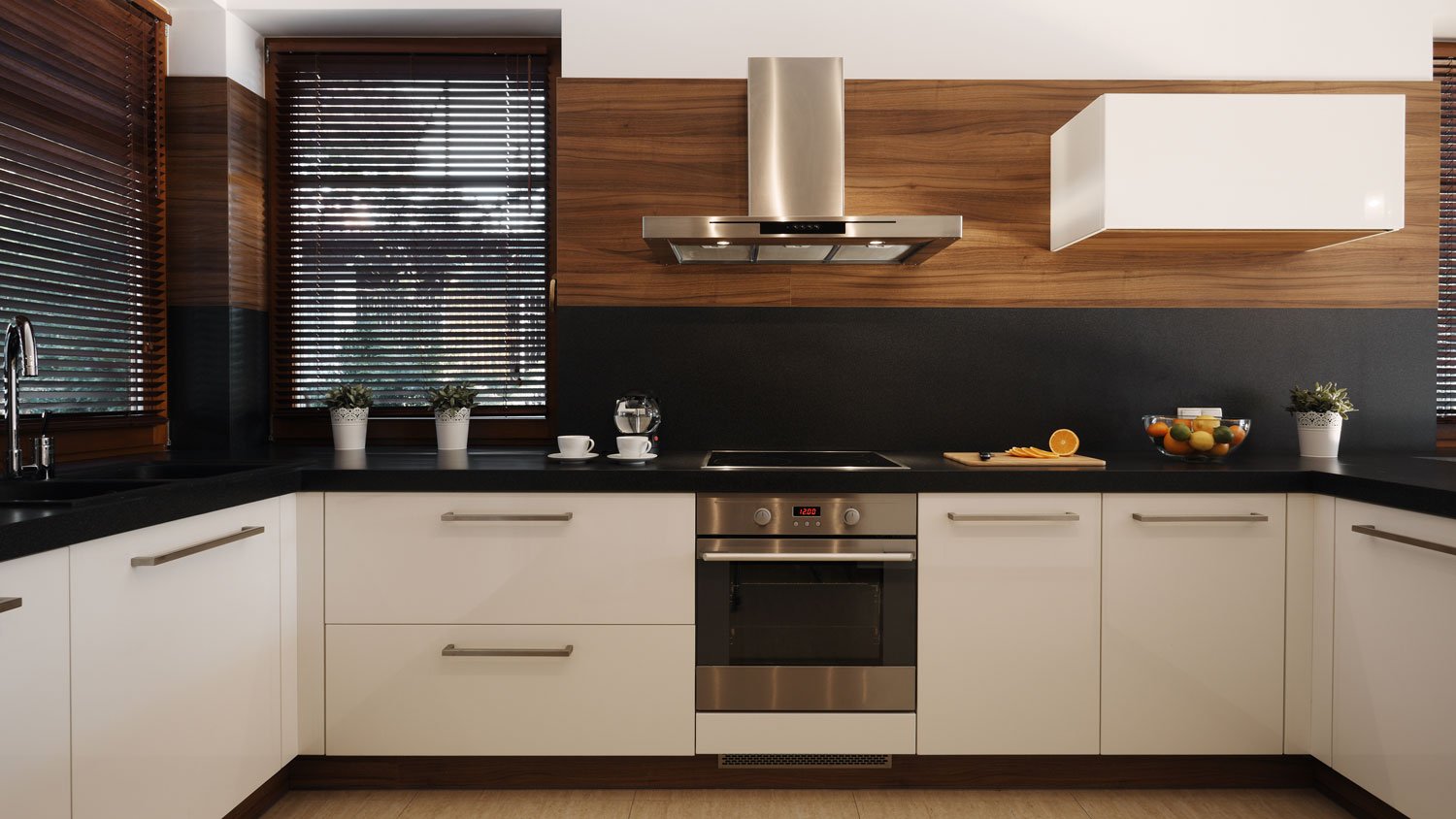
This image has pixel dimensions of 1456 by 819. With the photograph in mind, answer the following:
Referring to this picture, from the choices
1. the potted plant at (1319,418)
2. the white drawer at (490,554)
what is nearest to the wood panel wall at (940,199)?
the potted plant at (1319,418)

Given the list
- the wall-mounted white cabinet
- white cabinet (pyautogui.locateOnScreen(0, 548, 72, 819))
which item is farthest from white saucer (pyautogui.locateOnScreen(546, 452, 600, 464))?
the wall-mounted white cabinet

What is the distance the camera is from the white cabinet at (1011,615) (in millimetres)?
2209

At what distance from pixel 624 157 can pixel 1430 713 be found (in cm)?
260

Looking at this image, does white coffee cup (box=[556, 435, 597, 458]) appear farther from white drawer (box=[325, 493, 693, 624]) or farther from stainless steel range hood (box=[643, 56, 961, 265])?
stainless steel range hood (box=[643, 56, 961, 265])

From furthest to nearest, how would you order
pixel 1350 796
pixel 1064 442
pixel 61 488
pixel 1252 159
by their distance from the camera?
1. pixel 1064 442
2. pixel 1252 159
3. pixel 1350 796
4. pixel 61 488

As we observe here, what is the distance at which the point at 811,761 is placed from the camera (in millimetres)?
2271

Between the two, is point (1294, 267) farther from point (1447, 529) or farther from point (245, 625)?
point (245, 625)

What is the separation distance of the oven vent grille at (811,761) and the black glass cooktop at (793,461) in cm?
78

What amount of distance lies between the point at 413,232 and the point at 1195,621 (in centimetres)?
277

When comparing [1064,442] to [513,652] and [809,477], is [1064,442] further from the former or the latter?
[513,652]

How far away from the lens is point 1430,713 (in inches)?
72.0

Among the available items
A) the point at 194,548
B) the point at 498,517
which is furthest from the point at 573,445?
the point at 194,548

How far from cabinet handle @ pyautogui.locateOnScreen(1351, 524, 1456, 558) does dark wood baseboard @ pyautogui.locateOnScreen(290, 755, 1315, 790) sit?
28.5 inches

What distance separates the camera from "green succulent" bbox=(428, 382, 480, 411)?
2758mm
